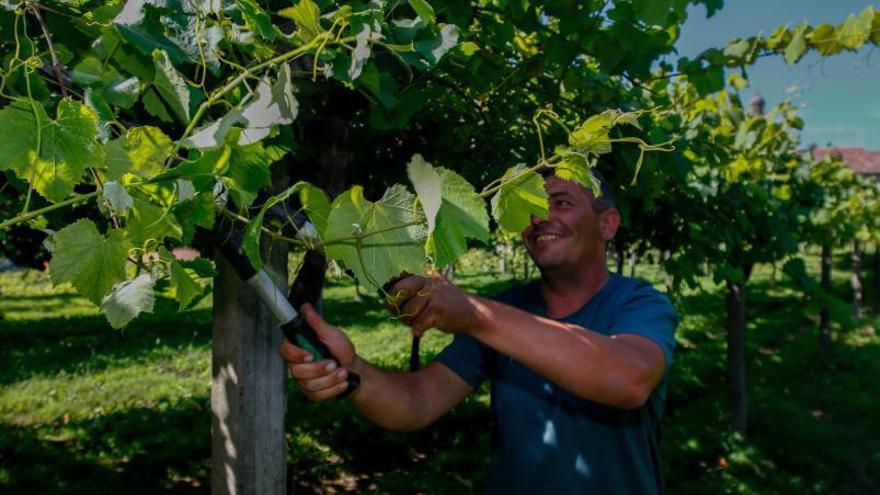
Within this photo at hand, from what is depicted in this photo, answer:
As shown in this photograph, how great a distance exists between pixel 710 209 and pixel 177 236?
14.5 feet

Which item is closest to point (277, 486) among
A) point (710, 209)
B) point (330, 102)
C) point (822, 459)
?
point (330, 102)

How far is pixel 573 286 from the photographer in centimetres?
231

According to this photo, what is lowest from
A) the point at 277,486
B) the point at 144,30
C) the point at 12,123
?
the point at 277,486

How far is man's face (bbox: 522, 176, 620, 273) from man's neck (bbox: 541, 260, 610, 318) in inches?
1.5

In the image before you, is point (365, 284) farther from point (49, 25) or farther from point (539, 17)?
point (539, 17)

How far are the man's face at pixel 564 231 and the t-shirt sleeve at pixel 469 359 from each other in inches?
16.0

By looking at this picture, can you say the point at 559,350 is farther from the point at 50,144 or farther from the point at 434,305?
the point at 50,144

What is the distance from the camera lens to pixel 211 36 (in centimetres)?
100

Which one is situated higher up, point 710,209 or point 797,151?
point 797,151

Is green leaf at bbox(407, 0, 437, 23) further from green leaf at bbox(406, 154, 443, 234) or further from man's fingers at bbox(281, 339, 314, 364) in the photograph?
man's fingers at bbox(281, 339, 314, 364)

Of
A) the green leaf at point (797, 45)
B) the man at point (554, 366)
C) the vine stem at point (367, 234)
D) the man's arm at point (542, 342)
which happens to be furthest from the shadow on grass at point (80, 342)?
the vine stem at point (367, 234)

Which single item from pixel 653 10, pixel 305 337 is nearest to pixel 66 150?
pixel 305 337

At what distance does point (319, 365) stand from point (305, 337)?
94 mm

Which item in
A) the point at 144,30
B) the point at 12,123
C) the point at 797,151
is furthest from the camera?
the point at 797,151
